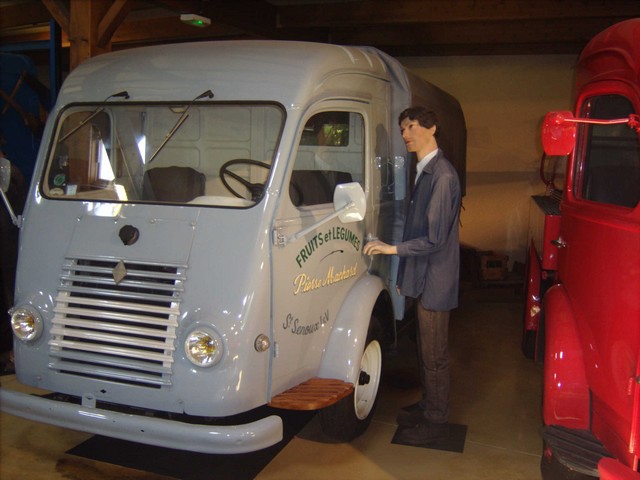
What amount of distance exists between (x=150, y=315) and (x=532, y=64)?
8452mm

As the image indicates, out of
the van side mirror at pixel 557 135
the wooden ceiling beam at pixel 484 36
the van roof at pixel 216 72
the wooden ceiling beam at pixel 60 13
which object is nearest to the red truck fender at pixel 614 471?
the van side mirror at pixel 557 135

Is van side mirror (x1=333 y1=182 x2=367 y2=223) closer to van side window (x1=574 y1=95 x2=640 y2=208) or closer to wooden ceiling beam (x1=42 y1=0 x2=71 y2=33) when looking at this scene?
van side window (x1=574 y1=95 x2=640 y2=208)

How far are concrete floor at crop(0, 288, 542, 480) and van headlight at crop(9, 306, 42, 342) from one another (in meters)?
0.89

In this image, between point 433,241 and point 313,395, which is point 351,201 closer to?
point 433,241

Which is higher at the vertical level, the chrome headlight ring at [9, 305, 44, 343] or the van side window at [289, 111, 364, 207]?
the van side window at [289, 111, 364, 207]

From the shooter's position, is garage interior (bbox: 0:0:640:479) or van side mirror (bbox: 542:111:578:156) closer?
van side mirror (bbox: 542:111:578:156)

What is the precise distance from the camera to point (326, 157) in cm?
394

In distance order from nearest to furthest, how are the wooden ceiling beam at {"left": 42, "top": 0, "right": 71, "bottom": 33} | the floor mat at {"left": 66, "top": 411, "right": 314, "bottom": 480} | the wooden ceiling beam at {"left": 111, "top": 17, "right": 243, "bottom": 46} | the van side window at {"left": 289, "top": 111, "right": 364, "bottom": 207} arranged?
the van side window at {"left": 289, "top": 111, "right": 364, "bottom": 207} < the floor mat at {"left": 66, "top": 411, "right": 314, "bottom": 480} < the wooden ceiling beam at {"left": 42, "top": 0, "right": 71, "bottom": 33} < the wooden ceiling beam at {"left": 111, "top": 17, "right": 243, "bottom": 46}

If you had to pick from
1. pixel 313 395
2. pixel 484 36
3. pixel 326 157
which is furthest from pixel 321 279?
pixel 484 36

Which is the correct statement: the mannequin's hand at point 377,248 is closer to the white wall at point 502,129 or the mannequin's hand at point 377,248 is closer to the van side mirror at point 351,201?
the van side mirror at point 351,201

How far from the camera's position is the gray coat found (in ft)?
12.5

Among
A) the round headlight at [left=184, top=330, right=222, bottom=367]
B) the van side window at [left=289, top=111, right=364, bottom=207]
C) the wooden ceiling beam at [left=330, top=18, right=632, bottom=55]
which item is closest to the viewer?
the round headlight at [left=184, top=330, right=222, bottom=367]

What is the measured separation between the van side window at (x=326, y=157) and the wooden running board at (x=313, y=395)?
989 mm

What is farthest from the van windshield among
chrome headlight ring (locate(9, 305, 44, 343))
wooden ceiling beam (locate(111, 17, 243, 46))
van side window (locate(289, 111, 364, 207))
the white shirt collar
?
wooden ceiling beam (locate(111, 17, 243, 46))
